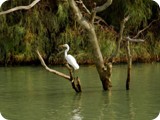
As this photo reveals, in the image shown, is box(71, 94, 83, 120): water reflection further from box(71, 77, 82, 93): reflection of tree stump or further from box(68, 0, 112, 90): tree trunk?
box(68, 0, 112, 90): tree trunk

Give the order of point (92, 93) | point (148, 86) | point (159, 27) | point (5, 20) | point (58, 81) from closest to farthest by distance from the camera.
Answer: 1. point (92, 93)
2. point (148, 86)
3. point (58, 81)
4. point (5, 20)
5. point (159, 27)

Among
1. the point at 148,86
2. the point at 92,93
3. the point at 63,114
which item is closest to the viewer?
the point at 63,114

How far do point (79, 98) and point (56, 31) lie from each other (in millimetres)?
5719

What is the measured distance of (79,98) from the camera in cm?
714

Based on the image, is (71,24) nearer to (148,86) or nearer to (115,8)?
(115,8)

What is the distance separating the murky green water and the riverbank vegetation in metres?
2.01

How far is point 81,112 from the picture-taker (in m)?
5.95

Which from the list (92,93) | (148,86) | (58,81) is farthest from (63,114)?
(58,81)

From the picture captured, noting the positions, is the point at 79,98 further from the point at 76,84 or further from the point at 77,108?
the point at 77,108

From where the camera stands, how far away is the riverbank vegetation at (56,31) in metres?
12.3

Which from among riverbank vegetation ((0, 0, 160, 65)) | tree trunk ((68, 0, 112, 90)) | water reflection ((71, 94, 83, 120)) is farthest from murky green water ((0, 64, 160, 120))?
riverbank vegetation ((0, 0, 160, 65))

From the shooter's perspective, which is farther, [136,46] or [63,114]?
[136,46]

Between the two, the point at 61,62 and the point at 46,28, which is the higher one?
the point at 46,28

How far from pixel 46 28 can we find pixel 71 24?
602 mm
